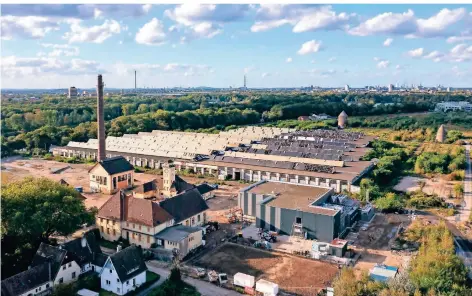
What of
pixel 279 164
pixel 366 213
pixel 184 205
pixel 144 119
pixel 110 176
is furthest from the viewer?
pixel 144 119

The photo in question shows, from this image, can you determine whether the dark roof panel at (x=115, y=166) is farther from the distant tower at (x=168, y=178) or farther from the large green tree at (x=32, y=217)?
the large green tree at (x=32, y=217)

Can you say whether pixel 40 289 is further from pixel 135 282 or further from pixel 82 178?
pixel 82 178

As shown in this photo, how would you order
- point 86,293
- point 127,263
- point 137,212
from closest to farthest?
point 86,293 → point 127,263 → point 137,212

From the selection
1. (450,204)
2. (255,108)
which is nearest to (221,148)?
(450,204)

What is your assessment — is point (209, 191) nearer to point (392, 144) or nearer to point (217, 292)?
point (217, 292)

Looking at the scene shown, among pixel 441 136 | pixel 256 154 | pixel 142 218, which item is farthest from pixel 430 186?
pixel 441 136

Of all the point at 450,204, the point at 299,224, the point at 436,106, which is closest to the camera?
the point at 299,224

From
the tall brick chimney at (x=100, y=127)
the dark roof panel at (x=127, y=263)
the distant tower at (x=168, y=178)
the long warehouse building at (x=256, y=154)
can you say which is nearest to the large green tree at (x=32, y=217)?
the dark roof panel at (x=127, y=263)
